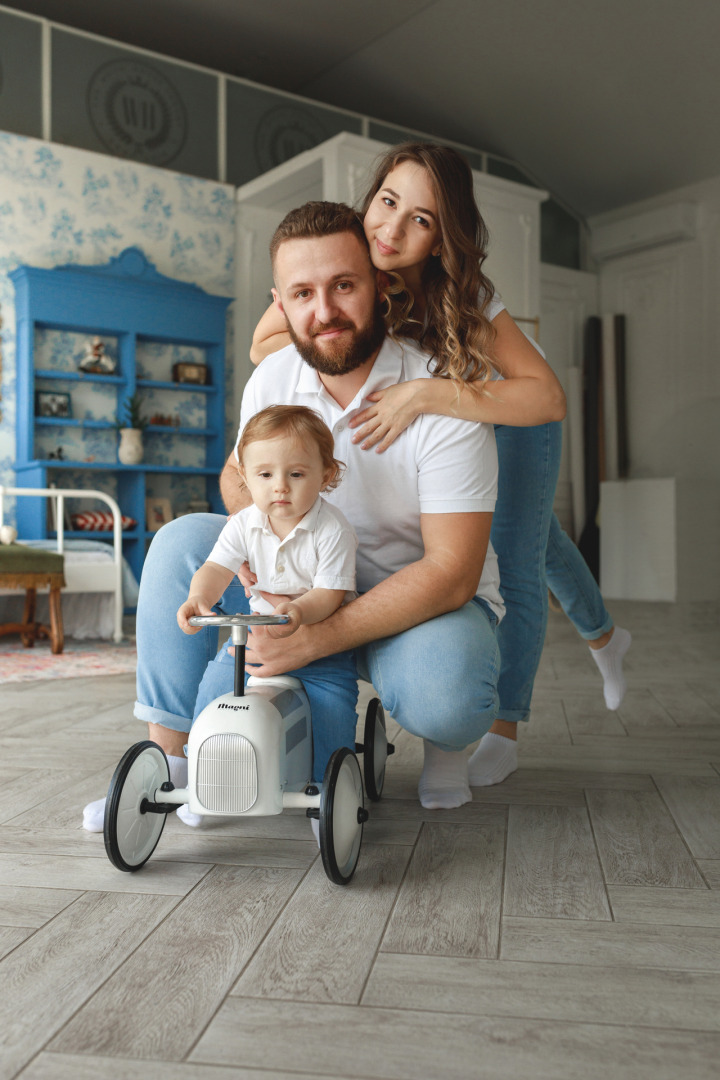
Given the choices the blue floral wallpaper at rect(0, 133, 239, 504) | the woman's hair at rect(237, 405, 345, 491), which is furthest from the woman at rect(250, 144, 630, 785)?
the blue floral wallpaper at rect(0, 133, 239, 504)

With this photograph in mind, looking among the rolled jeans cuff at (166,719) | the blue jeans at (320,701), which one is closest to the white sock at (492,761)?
the blue jeans at (320,701)

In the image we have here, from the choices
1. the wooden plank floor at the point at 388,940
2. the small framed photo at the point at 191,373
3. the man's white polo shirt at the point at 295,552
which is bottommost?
the wooden plank floor at the point at 388,940

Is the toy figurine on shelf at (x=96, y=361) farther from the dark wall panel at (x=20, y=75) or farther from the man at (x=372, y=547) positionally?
the man at (x=372, y=547)

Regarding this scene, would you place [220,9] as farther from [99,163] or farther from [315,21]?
[99,163]

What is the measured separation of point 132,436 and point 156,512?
516mm

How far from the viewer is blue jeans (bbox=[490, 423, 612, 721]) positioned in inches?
68.1

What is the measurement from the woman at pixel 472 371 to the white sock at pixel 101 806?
21.6 inches

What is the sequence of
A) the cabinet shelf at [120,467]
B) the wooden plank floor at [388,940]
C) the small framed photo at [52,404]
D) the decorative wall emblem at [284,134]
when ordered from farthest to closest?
the decorative wall emblem at [284,134], the small framed photo at [52,404], the cabinet shelf at [120,467], the wooden plank floor at [388,940]

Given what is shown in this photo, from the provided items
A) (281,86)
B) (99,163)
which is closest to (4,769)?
(99,163)

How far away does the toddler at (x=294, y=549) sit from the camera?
1.28m

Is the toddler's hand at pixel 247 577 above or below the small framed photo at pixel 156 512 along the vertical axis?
below

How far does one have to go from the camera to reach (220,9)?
5.38 metres

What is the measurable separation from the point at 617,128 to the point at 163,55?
313 centimetres

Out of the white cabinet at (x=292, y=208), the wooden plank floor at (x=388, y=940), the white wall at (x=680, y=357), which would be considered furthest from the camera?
the white wall at (x=680, y=357)
